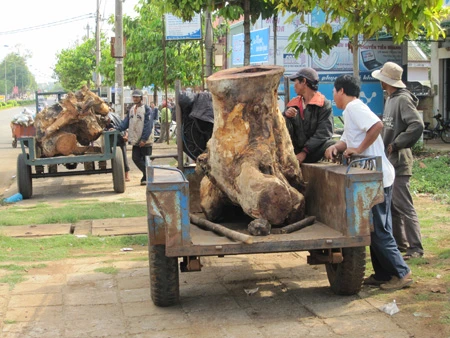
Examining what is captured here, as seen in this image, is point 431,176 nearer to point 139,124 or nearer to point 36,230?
point 139,124

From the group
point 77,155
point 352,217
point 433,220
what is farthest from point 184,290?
point 77,155

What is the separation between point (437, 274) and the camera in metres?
6.46

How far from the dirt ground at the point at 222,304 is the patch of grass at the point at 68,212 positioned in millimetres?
2544

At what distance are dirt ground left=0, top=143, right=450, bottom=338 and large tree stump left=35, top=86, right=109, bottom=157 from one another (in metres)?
5.41

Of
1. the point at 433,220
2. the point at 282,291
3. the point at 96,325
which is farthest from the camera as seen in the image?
the point at 433,220

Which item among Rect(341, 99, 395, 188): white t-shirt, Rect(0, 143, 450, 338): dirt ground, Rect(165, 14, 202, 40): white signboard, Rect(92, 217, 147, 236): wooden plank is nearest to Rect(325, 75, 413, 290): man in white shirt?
Rect(341, 99, 395, 188): white t-shirt

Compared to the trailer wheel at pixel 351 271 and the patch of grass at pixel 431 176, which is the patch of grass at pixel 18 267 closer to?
the trailer wheel at pixel 351 271

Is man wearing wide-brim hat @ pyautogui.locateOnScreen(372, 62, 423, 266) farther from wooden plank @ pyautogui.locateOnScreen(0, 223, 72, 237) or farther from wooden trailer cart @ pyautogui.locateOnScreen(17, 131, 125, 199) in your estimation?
wooden trailer cart @ pyautogui.locateOnScreen(17, 131, 125, 199)

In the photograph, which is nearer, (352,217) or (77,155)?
(352,217)

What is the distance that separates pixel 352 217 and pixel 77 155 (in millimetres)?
8279

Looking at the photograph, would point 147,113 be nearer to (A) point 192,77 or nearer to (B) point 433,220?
(B) point 433,220

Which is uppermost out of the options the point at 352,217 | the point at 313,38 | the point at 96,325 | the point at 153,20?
the point at 153,20

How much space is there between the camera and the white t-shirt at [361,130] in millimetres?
6004

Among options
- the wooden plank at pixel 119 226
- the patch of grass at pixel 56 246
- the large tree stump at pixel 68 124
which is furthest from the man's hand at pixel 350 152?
the large tree stump at pixel 68 124
